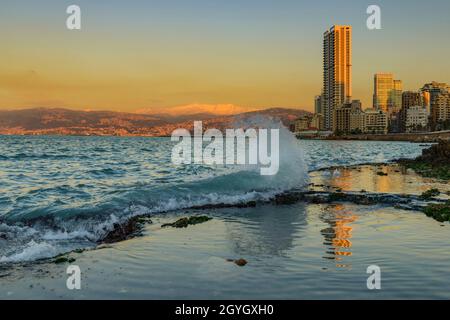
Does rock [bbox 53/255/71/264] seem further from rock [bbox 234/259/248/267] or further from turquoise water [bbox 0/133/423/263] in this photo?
rock [bbox 234/259/248/267]

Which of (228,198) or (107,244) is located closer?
(107,244)

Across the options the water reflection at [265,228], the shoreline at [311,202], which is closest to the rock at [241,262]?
the water reflection at [265,228]

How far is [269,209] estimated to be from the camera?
2033 centimetres

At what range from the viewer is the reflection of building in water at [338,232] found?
11.5 metres

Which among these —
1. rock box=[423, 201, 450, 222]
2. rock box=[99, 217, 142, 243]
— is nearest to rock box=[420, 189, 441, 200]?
rock box=[423, 201, 450, 222]

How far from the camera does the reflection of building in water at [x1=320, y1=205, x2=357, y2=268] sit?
11500 mm

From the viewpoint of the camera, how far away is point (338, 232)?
572 inches

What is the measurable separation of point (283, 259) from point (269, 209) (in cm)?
919

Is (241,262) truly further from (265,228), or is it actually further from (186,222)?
(186,222)

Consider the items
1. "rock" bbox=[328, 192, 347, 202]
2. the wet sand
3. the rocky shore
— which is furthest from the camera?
the rocky shore

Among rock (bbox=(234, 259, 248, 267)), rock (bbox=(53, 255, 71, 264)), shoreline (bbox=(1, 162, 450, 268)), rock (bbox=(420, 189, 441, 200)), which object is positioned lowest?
shoreline (bbox=(1, 162, 450, 268))
